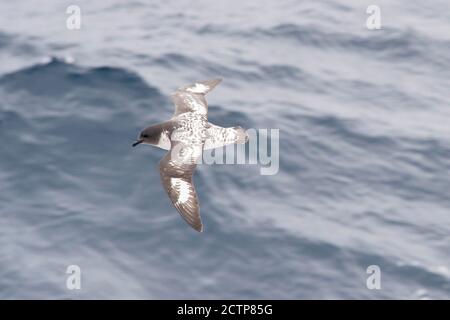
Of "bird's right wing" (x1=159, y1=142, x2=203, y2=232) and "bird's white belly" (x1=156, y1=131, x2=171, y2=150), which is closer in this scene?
"bird's right wing" (x1=159, y1=142, x2=203, y2=232)

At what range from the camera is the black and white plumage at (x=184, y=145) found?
44.1 ft

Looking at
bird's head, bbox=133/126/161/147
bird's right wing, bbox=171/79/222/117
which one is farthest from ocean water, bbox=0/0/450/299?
bird's head, bbox=133/126/161/147

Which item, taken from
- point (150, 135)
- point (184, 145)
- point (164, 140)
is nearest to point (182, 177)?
point (184, 145)

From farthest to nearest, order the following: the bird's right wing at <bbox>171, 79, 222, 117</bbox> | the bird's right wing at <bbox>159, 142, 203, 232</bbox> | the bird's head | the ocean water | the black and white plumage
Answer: the bird's right wing at <bbox>171, 79, 222, 117</bbox>
the ocean water
the bird's head
the black and white plumage
the bird's right wing at <bbox>159, 142, 203, 232</bbox>

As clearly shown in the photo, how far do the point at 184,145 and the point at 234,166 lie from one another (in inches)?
121

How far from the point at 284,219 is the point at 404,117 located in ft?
15.7

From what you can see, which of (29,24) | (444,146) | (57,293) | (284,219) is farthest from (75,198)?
(29,24)

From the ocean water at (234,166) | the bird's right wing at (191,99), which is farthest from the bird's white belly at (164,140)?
the ocean water at (234,166)

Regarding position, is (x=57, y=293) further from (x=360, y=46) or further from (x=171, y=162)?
(x=360, y=46)

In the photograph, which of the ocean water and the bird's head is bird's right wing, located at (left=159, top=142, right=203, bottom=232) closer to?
the bird's head

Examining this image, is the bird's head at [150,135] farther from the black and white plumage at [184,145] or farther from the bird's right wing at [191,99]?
the bird's right wing at [191,99]

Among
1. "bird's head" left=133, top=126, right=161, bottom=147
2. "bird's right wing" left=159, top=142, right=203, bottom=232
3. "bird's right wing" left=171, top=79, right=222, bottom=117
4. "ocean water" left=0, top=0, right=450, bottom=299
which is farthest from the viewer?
"bird's right wing" left=171, top=79, right=222, bottom=117

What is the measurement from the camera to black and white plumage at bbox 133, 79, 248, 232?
13438 millimetres

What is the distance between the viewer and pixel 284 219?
52.5ft
